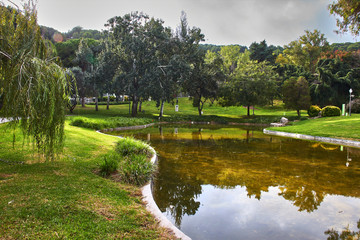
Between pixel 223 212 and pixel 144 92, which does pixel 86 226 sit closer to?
pixel 223 212

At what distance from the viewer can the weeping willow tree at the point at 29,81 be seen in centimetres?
540

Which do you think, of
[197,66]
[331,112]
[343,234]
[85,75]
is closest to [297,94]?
[331,112]

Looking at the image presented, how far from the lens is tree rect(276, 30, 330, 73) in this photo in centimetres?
6412

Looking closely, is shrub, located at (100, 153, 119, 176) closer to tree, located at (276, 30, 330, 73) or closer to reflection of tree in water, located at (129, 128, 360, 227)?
reflection of tree in water, located at (129, 128, 360, 227)

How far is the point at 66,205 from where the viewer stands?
15.8ft

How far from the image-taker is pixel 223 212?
19.9ft

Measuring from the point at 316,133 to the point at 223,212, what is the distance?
1588cm

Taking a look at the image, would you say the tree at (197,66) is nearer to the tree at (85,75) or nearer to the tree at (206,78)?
the tree at (206,78)

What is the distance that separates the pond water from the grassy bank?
110cm

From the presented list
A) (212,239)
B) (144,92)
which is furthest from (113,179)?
(144,92)

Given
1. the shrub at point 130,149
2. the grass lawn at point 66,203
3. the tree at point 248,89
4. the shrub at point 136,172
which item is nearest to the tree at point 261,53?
the tree at point 248,89

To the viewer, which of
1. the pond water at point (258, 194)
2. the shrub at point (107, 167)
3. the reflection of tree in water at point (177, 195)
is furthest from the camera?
the shrub at point (107, 167)

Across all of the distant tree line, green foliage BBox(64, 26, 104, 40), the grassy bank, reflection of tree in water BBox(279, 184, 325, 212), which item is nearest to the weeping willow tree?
the grassy bank

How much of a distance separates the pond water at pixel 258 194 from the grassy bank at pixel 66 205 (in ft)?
3.61
